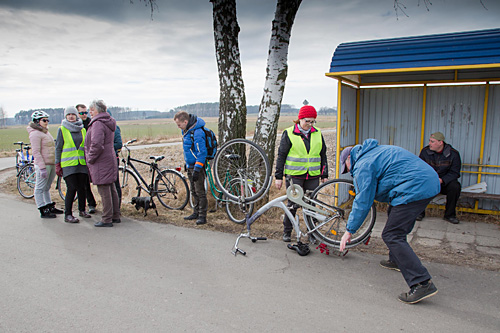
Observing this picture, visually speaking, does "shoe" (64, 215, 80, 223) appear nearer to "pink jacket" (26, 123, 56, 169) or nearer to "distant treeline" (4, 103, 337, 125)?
"pink jacket" (26, 123, 56, 169)

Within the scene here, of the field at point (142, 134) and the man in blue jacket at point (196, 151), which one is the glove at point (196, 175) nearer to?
the man in blue jacket at point (196, 151)

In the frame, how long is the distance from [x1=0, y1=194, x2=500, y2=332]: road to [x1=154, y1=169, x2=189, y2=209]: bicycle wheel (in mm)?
1838

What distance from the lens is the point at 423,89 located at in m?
7.06

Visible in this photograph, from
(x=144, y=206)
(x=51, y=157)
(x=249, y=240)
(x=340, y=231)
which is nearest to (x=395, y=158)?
(x=340, y=231)

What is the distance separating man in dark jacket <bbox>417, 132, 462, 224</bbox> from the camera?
6.21m

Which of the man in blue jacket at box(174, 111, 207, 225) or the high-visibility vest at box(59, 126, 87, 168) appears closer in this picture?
the man in blue jacket at box(174, 111, 207, 225)

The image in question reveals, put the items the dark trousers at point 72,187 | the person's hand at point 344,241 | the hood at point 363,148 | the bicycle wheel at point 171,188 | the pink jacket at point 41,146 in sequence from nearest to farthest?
the person's hand at point 344,241 < the hood at point 363,148 < the dark trousers at point 72,187 < the pink jacket at point 41,146 < the bicycle wheel at point 171,188

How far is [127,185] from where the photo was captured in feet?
28.4

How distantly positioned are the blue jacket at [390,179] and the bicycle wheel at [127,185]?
5.00 metres

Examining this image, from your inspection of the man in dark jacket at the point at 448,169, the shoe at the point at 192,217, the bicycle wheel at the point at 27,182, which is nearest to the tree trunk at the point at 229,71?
the shoe at the point at 192,217

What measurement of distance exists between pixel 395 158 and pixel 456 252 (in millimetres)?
2128

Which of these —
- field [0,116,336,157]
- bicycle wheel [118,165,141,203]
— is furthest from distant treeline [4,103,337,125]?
bicycle wheel [118,165,141,203]

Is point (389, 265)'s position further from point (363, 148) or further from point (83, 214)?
point (83, 214)

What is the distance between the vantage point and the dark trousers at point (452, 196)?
6.19 meters
